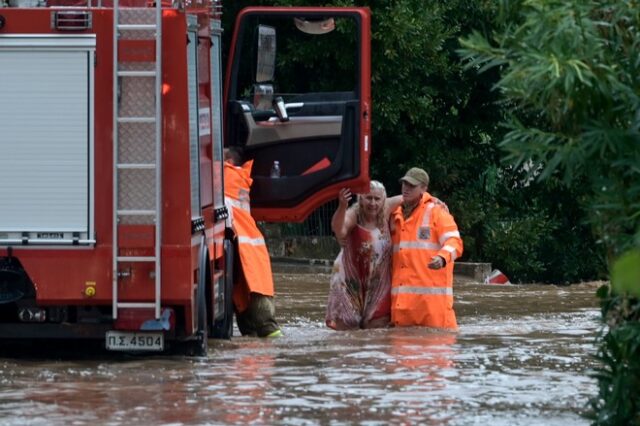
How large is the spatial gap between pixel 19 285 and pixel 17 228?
44 cm

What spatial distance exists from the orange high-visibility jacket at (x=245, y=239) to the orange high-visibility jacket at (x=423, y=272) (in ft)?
3.89

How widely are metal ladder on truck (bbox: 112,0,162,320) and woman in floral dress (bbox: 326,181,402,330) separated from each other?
3708mm

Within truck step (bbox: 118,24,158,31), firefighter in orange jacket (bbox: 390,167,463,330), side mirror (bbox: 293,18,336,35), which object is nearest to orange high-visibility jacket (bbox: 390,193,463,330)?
firefighter in orange jacket (bbox: 390,167,463,330)

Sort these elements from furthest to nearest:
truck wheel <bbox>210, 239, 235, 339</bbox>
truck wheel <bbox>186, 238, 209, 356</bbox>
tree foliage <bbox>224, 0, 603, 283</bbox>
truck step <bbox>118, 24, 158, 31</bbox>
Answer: tree foliage <bbox>224, 0, 603, 283</bbox>
truck wheel <bbox>210, 239, 235, 339</bbox>
truck wheel <bbox>186, 238, 209, 356</bbox>
truck step <bbox>118, 24, 158, 31</bbox>

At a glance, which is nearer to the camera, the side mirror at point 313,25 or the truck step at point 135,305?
the truck step at point 135,305

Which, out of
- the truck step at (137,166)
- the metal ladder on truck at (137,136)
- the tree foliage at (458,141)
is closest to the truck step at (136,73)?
the metal ladder on truck at (137,136)

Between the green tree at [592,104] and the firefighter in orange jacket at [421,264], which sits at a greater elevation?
the green tree at [592,104]

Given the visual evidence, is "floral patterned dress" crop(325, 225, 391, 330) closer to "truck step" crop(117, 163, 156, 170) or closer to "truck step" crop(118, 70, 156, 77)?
"truck step" crop(117, 163, 156, 170)

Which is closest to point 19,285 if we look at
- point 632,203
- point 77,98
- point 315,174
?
point 77,98

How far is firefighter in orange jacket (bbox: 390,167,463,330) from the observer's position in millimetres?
14031

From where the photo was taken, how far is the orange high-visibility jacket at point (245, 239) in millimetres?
13562

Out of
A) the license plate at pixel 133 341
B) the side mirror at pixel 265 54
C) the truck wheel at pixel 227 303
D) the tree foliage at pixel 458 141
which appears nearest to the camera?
the license plate at pixel 133 341

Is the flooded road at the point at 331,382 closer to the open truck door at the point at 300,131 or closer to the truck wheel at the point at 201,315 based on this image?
the truck wheel at the point at 201,315

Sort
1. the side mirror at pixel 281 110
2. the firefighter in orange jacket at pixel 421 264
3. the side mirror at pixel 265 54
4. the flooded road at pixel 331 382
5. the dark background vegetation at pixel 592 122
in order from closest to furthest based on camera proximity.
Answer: the dark background vegetation at pixel 592 122, the flooded road at pixel 331 382, the side mirror at pixel 265 54, the firefighter in orange jacket at pixel 421 264, the side mirror at pixel 281 110
